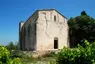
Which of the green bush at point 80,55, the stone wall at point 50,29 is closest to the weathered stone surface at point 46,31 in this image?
the stone wall at point 50,29

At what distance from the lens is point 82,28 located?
1618 inches

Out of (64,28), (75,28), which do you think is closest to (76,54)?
(64,28)

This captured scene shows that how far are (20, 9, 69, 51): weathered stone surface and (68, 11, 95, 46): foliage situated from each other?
3.43 metres

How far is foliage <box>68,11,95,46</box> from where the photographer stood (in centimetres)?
4097

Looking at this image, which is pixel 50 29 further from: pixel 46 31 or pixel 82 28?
pixel 82 28

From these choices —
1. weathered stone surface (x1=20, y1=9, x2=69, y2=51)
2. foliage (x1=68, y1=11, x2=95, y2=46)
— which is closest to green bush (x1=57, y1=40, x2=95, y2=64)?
weathered stone surface (x1=20, y1=9, x2=69, y2=51)

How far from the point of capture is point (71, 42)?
4341 centimetres

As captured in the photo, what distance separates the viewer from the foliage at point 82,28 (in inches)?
1613

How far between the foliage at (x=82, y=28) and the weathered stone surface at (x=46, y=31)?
343 cm

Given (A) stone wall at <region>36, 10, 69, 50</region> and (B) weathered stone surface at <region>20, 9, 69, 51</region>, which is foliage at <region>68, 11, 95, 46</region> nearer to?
(B) weathered stone surface at <region>20, 9, 69, 51</region>

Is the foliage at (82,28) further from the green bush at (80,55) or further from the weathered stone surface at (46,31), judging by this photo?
the green bush at (80,55)

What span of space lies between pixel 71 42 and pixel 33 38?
9.64 m

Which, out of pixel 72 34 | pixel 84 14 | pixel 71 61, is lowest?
pixel 71 61

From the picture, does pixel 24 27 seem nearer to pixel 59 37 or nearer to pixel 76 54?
pixel 59 37
